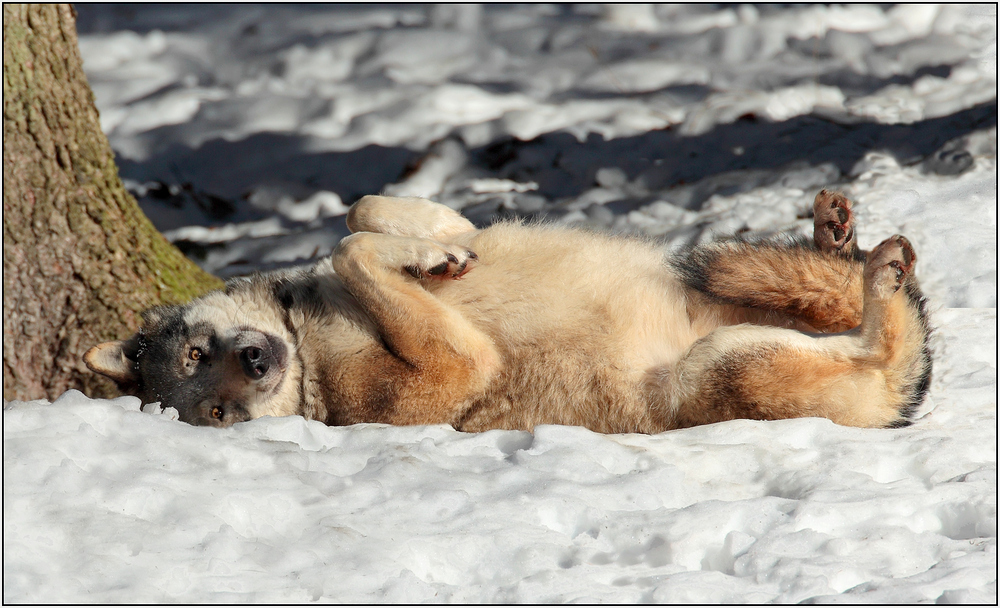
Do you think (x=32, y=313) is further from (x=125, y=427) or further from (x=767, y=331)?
(x=767, y=331)

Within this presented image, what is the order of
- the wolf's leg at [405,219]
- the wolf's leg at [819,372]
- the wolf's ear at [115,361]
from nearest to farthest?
1. the wolf's leg at [819,372]
2. the wolf's ear at [115,361]
3. the wolf's leg at [405,219]

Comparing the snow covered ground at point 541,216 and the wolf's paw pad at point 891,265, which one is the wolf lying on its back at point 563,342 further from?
the snow covered ground at point 541,216

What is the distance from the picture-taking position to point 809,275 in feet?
12.5

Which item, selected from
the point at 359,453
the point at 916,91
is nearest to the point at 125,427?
the point at 359,453

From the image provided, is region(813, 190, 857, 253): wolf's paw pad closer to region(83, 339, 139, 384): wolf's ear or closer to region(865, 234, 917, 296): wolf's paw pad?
region(865, 234, 917, 296): wolf's paw pad

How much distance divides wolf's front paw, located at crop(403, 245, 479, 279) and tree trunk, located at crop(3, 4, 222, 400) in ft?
6.95

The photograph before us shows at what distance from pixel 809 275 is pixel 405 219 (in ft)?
7.10

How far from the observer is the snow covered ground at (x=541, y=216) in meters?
2.38

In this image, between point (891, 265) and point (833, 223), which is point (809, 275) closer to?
point (833, 223)

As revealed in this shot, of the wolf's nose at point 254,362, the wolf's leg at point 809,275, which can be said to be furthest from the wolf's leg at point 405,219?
the wolf's leg at point 809,275

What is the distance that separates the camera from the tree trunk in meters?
4.41

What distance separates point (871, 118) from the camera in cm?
732

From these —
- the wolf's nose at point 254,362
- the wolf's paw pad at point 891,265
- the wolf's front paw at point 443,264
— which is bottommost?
the wolf's nose at point 254,362

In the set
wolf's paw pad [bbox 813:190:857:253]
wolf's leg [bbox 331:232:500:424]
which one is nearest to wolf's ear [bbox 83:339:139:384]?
wolf's leg [bbox 331:232:500:424]
